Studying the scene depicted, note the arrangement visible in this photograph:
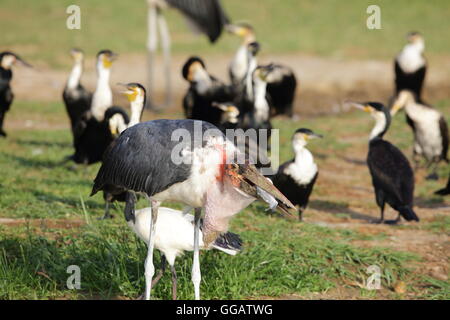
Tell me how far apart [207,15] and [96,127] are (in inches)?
57.5

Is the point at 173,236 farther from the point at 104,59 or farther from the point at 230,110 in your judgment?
the point at 104,59

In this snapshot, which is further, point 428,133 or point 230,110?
point 428,133

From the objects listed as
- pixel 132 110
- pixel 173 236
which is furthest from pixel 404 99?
pixel 173 236

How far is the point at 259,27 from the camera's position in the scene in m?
17.5

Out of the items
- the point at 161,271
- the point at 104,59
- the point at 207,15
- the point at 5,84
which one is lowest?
the point at 161,271

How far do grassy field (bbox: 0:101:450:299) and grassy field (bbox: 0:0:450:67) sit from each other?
8.13 m

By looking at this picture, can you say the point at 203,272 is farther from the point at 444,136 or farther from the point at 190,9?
the point at 444,136

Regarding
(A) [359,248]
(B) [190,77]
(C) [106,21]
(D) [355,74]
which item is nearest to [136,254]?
(A) [359,248]

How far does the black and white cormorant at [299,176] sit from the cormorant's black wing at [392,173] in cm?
60

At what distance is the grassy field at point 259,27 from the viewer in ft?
50.8

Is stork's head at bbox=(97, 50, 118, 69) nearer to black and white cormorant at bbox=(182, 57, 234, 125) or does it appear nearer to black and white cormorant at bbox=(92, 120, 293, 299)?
black and white cormorant at bbox=(182, 57, 234, 125)

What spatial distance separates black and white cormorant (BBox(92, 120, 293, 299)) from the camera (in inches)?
146

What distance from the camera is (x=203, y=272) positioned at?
4.75 m
